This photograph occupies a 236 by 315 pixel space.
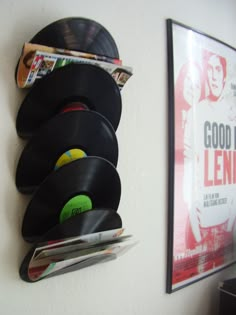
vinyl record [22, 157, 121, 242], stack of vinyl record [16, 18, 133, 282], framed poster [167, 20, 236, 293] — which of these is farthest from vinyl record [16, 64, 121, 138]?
framed poster [167, 20, 236, 293]

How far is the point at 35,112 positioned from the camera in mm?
643

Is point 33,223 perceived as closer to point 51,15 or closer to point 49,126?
point 49,126

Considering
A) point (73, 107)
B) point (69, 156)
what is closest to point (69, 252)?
point (69, 156)

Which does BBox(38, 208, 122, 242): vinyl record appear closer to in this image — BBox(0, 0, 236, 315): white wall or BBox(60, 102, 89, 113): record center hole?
BBox(0, 0, 236, 315): white wall

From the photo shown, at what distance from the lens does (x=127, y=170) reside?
33.8 inches

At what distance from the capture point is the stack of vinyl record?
0.63 meters

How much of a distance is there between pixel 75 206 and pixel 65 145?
0.44 ft

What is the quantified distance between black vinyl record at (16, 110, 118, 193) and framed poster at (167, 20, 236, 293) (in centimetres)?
36

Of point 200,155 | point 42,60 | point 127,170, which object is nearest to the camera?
point 42,60

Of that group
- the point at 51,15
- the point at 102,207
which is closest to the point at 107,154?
the point at 102,207

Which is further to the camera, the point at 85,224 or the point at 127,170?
the point at 127,170

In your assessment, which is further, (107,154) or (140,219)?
(140,219)

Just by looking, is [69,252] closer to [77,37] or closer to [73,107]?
[73,107]

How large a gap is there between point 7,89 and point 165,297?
780 millimetres
